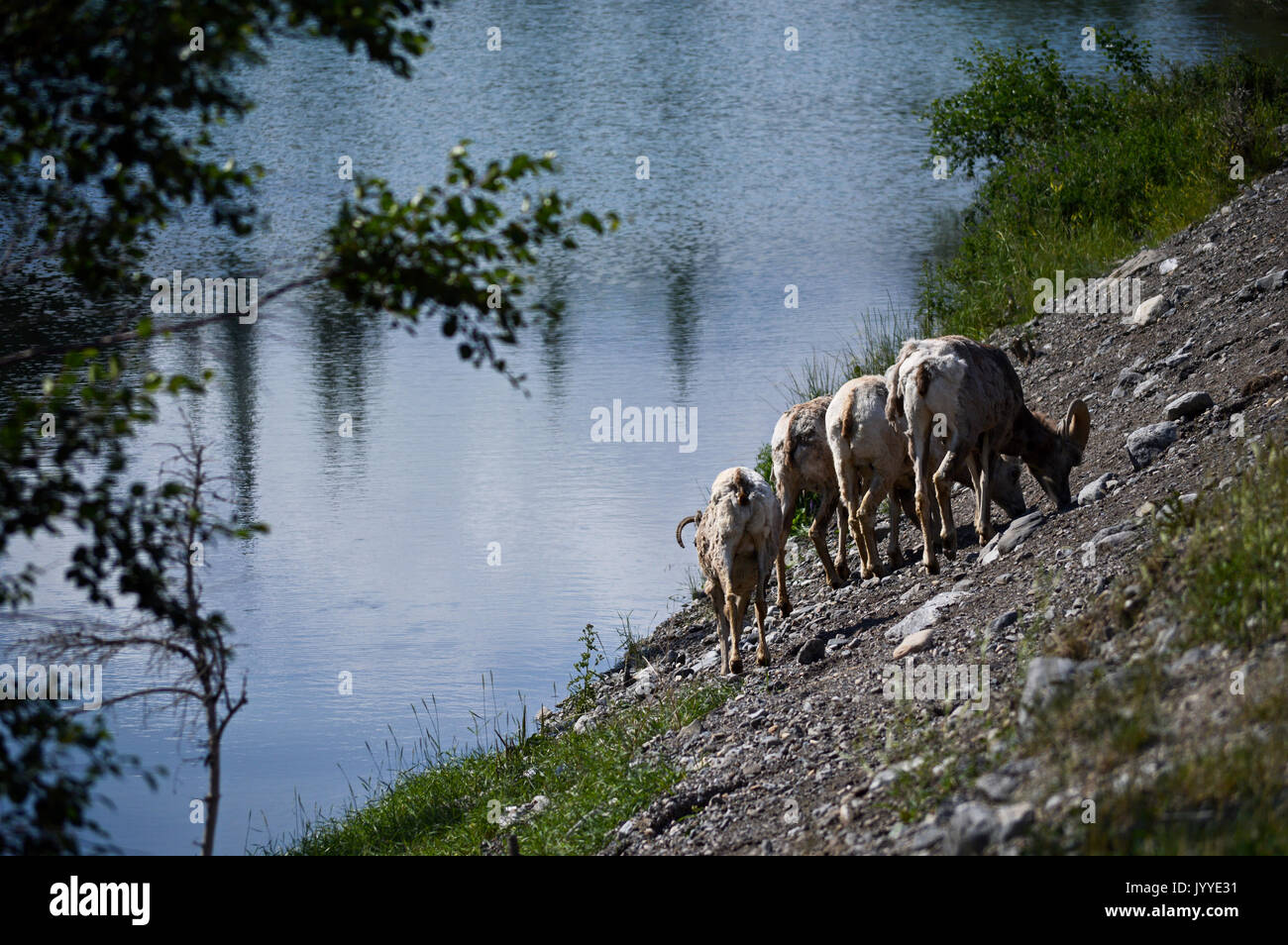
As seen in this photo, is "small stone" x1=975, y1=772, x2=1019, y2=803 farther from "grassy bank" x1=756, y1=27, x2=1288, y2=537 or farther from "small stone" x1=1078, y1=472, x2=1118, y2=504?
"grassy bank" x1=756, y1=27, x2=1288, y2=537

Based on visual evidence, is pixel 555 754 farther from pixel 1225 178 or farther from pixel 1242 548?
pixel 1225 178

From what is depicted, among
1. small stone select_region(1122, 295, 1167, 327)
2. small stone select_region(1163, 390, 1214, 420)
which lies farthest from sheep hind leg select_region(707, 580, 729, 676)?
small stone select_region(1122, 295, 1167, 327)

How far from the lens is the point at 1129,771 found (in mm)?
5195

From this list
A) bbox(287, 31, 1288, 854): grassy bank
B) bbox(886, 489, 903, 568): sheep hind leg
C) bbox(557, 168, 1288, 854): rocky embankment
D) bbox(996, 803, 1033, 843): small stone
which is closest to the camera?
bbox(287, 31, 1288, 854): grassy bank

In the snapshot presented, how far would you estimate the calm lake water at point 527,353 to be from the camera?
11.1m

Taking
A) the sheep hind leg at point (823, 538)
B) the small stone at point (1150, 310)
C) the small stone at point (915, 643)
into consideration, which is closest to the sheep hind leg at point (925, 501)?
the sheep hind leg at point (823, 538)

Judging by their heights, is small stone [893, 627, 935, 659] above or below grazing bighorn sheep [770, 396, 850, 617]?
below

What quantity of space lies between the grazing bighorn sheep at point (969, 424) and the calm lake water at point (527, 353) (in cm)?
334

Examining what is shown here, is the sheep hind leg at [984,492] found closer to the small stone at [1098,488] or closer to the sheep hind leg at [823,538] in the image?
the small stone at [1098,488]

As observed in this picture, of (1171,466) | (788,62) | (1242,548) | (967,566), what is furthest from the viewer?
(788,62)

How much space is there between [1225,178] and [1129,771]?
557 inches

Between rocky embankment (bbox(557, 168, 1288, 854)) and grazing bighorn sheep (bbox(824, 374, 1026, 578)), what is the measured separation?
0.29m

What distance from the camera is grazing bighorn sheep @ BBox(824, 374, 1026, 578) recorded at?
10492 mm
